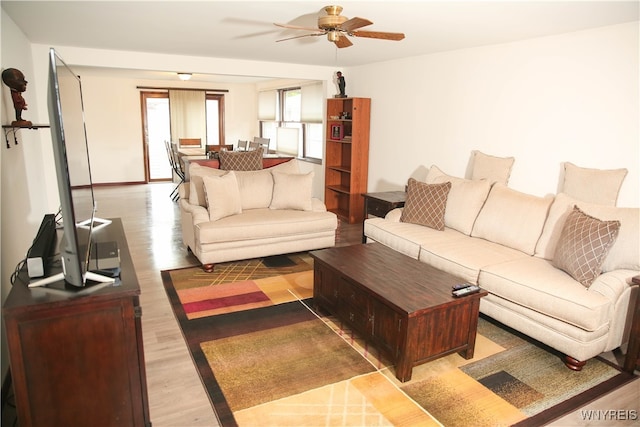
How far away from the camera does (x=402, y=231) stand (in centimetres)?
387

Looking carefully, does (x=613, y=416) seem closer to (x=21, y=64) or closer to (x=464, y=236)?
(x=464, y=236)

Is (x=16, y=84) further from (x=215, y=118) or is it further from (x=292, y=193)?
(x=215, y=118)

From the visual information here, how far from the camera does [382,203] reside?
15.1 ft

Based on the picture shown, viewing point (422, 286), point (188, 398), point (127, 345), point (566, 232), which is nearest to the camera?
point (127, 345)

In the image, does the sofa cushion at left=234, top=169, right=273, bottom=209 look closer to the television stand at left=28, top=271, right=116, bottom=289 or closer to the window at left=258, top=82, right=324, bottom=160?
the window at left=258, top=82, right=324, bottom=160

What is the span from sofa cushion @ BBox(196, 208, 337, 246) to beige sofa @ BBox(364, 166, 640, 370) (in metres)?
0.80

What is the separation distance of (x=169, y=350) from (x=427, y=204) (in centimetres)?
253

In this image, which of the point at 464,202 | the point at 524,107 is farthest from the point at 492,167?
the point at 524,107

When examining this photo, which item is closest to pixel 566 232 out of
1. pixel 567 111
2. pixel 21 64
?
pixel 567 111

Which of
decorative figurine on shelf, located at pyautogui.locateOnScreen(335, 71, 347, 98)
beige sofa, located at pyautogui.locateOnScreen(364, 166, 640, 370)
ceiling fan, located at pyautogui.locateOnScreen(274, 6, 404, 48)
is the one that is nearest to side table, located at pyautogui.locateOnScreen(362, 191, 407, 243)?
beige sofa, located at pyautogui.locateOnScreen(364, 166, 640, 370)

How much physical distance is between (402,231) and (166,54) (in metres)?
3.47

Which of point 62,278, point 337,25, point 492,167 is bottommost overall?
point 62,278

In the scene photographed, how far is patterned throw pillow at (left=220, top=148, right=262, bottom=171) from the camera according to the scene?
15.8 feet

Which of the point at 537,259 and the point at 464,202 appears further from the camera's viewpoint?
the point at 464,202
